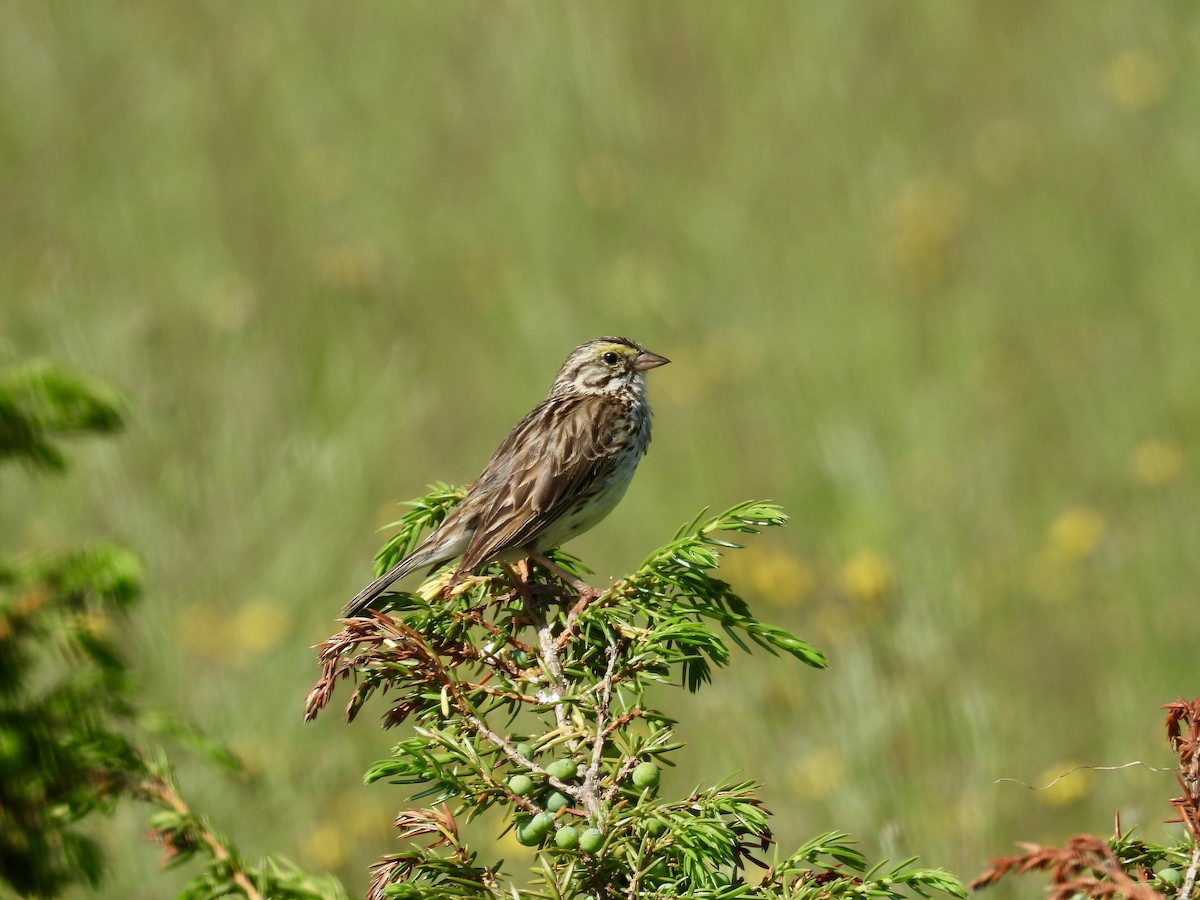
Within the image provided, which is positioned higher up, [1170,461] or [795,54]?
[795,54]

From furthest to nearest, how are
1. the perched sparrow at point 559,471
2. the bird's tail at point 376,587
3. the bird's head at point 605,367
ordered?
1. the bird's head at point 605,367
2. the perched sparrow at point 559,471
3. the bird's tail at point 376,587

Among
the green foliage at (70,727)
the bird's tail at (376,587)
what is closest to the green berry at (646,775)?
the green foliage at (70,727)

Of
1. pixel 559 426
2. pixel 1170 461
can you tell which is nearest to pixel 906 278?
pixel 1170 461

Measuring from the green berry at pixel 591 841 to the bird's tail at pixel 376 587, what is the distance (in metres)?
1.25

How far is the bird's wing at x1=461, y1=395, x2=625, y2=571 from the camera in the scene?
3.89 metres

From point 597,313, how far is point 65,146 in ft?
17.0

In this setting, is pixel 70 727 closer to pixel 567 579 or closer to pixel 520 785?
pixel 520 785

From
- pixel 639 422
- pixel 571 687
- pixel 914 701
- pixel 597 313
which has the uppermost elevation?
pixel 597 313

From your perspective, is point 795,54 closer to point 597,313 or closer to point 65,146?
point 597,313

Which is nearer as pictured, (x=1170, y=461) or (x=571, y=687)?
(x=571, y=687)

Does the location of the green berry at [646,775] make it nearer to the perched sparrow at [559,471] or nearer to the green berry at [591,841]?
the green berry at [591,841]

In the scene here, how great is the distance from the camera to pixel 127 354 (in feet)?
24.4

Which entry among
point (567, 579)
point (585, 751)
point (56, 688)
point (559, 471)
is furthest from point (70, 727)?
point (559, 471)

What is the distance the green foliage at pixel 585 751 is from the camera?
1.80 meters
